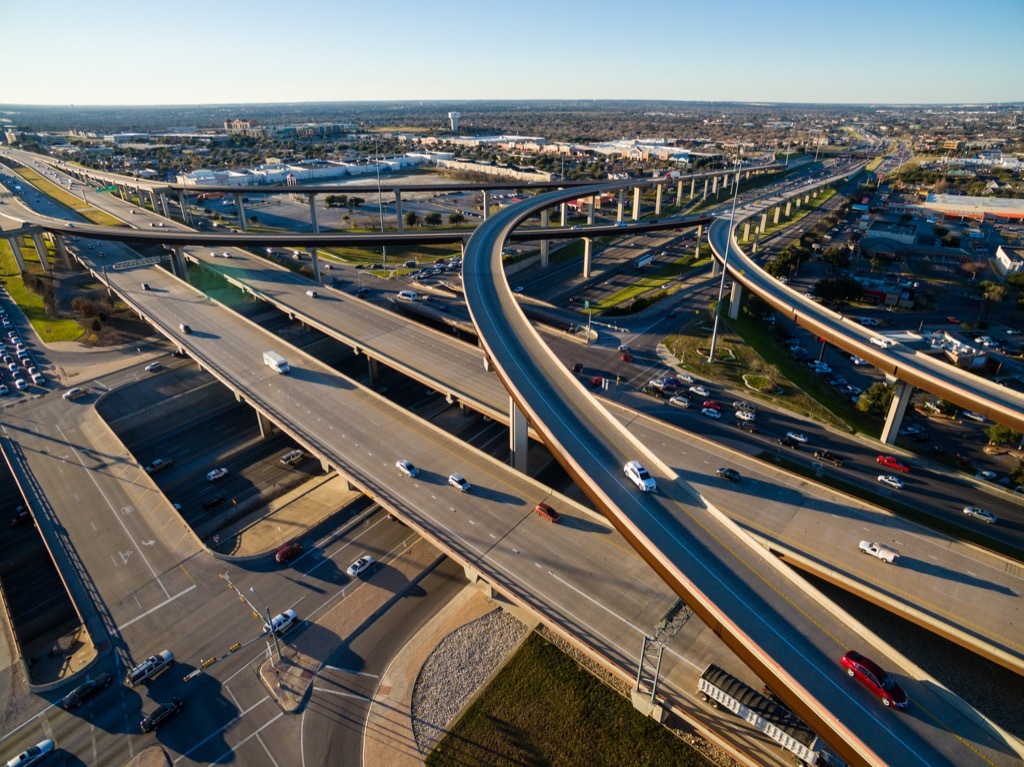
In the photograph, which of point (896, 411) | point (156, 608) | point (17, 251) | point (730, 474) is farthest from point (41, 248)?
point (896, 411)

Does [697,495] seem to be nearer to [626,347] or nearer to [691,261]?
[626,347]

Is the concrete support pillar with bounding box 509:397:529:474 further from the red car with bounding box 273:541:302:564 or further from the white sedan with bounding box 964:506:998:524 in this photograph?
the white sedan with bounding box 964:506:998:524

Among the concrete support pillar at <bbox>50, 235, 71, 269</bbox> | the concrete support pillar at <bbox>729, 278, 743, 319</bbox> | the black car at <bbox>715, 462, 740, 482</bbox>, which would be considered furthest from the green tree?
the concrete support pillar at <bbox>50, 235, 71, 269</bbox>

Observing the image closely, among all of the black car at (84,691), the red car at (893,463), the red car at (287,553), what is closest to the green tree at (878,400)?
the red car at (893,463)

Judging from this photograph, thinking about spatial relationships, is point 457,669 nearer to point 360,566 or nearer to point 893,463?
point 360,566

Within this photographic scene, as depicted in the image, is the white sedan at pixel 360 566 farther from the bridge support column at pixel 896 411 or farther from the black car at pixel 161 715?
the bridge support column at pixel 896 411

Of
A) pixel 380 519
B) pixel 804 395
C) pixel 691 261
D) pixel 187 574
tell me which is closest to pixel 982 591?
pixel 804 395
